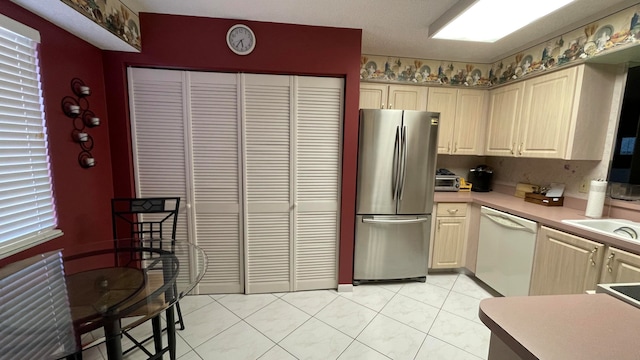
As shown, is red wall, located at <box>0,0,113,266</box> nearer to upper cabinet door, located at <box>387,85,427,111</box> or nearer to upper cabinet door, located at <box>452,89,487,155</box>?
upper cabinet door, located at <box>387,85,427,111</box>

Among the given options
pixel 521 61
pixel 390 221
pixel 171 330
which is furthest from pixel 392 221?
pixel 521 61

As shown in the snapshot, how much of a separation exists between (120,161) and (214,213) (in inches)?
34.7

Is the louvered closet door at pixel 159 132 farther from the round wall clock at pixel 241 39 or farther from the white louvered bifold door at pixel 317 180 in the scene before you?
the white louvered bifold door at pixel 317 180

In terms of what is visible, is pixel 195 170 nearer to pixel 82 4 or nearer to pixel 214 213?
pixel 214 213

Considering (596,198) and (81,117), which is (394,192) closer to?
(596,198)

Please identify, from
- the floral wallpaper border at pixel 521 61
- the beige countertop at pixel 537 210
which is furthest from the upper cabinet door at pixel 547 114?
the beige countertop at pixel 537 210

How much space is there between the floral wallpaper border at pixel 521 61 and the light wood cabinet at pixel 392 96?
0.26 ft

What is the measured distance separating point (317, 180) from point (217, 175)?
3.01 feet

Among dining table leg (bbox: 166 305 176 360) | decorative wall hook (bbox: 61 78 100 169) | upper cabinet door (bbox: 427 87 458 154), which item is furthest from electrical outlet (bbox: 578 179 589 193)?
decorative wall hook (bbox: 61 78 100 169)

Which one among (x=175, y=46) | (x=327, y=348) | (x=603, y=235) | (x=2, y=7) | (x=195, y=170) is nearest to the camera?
(x=2, y=7)

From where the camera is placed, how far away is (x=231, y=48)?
2174 mm

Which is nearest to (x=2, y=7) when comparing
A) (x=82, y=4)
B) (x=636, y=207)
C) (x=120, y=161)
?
(x=82, y=4)

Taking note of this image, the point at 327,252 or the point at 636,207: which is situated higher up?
the point at 636,207

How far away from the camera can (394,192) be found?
255cm
